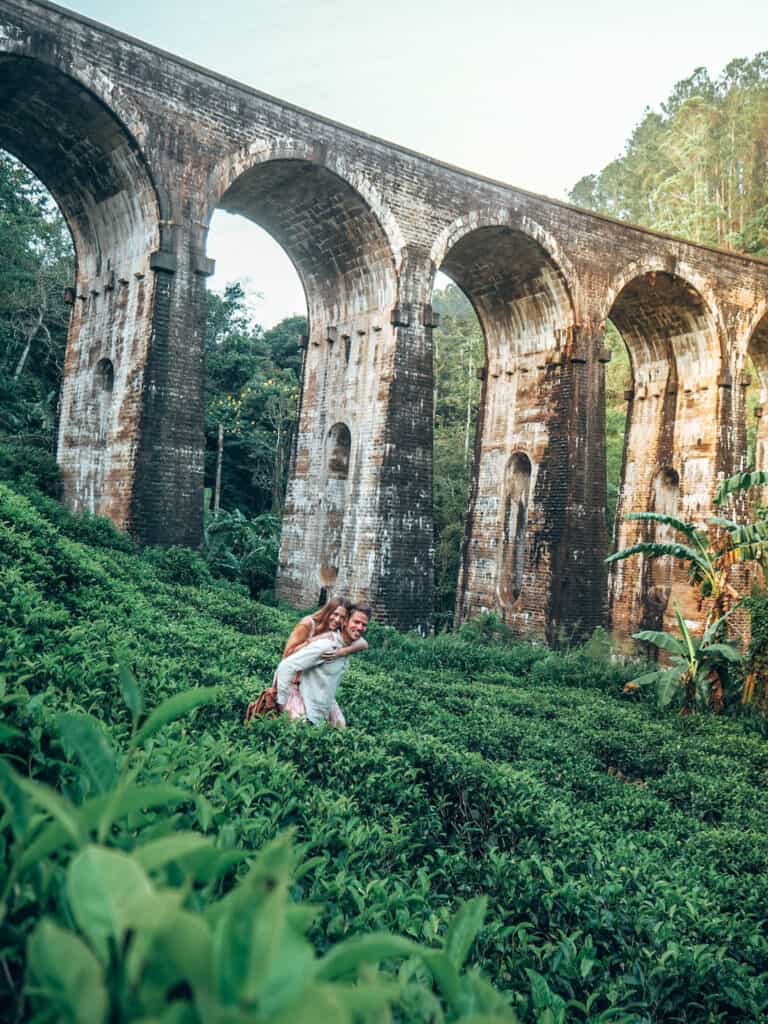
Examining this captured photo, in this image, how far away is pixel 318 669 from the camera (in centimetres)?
542

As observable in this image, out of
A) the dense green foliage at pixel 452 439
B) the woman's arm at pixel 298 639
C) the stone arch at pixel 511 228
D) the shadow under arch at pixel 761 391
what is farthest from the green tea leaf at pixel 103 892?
the shadow under arch at pixel 761 391

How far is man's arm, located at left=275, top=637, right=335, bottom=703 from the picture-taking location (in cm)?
531

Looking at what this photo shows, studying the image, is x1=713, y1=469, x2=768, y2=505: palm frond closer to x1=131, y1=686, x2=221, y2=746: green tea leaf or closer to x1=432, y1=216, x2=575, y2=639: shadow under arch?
x1=432, y1=216, x2=575, y2=639: shadow under arch

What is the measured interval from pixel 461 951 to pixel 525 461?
1640cm

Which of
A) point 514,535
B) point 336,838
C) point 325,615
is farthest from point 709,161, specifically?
point 336,838

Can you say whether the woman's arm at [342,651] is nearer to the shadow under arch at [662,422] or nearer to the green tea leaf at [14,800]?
the green tea leaf at [14,800]

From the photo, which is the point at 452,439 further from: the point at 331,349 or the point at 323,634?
the point at 323,634

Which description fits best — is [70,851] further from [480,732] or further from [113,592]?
[113,592]

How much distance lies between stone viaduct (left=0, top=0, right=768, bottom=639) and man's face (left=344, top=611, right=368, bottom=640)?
7306mm

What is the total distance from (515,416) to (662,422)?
4.10m

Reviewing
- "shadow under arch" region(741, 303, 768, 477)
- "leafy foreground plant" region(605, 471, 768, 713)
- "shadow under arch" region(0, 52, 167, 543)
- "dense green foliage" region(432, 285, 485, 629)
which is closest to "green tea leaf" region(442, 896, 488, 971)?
"leafy foreground plant" region(605, 471, 768, 713)

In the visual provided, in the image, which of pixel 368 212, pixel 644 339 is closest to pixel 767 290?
pixel 644 339

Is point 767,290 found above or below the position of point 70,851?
above

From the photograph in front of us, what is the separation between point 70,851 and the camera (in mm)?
1110
